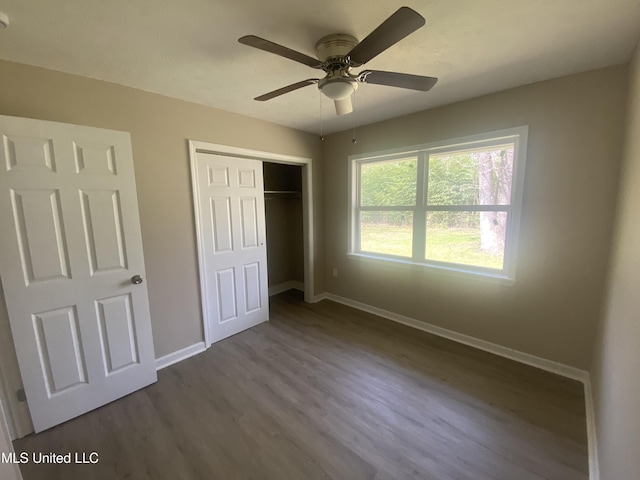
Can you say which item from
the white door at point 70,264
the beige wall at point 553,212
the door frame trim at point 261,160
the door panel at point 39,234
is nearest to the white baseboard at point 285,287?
the door frame trim at point 261,160

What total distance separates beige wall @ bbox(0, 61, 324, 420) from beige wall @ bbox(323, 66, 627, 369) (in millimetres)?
2320

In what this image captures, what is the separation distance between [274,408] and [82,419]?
54.0 inches

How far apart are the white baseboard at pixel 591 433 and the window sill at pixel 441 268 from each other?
91 cm

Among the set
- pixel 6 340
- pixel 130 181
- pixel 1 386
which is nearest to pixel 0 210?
pixel 130 181

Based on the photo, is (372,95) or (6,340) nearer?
(6,340)

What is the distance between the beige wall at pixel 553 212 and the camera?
1921 millimetres

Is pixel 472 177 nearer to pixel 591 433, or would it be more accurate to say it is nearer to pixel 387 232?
pixel 387 232

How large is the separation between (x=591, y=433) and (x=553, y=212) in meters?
1.56

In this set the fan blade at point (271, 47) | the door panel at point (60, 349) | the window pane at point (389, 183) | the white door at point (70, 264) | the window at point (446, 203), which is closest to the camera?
the fan blade at point (271, 47)

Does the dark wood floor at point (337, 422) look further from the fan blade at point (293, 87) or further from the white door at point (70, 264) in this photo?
the fan blade at point (293, 87)

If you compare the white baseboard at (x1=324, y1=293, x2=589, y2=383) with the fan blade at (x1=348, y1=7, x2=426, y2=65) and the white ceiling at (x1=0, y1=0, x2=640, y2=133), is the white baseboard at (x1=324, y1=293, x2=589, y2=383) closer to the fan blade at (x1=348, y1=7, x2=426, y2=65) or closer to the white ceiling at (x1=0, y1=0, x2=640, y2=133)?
the white ceiling at (x1=0, y1=0, x2=640, y2=133)

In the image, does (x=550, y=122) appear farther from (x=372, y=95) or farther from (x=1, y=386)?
(x=1, y=386)

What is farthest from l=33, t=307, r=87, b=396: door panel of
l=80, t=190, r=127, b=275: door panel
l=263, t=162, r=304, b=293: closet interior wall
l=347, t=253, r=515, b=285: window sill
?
l=347, t=253, r=515, b=285: window sill

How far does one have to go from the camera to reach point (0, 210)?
60.6 inches
